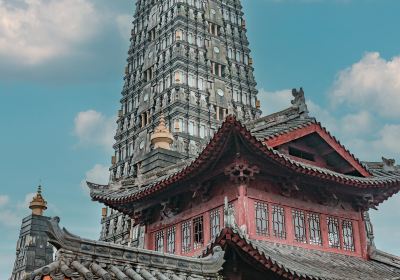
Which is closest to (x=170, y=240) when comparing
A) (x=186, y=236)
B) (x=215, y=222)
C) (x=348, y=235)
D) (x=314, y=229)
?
(x=186, y=236)

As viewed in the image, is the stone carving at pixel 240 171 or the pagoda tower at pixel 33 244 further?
the pagoda tower at pixel 33 244

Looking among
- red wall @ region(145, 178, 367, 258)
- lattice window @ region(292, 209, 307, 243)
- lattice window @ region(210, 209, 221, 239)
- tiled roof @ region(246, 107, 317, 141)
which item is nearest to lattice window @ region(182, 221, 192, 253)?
red wall @ region(145, 178, 367, 258)

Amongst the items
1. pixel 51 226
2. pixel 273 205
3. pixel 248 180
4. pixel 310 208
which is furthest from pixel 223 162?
pixel 51 226

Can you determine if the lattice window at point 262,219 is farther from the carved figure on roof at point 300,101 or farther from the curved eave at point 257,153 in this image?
the carved figure on roof at point 300,101

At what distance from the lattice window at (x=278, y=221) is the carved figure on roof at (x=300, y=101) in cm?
391

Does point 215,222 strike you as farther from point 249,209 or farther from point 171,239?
point 171,239

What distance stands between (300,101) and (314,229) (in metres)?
4.64

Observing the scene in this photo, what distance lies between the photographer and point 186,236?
19750mm

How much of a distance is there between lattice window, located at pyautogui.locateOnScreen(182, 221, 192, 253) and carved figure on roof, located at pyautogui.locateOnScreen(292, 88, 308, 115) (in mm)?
5619

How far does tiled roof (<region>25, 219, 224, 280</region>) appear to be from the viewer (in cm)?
1057

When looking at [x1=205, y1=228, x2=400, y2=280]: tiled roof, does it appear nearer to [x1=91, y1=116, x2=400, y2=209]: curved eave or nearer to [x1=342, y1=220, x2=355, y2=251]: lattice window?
[x1=342, y1=220, x2=355, y2=251]: lattice window

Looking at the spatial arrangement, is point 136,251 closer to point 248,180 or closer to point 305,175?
point 248,180

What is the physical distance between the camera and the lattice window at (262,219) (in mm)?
18109

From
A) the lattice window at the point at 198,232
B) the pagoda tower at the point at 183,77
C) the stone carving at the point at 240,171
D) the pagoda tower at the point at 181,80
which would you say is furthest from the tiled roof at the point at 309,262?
the pagoda tower at the point at 183,77
